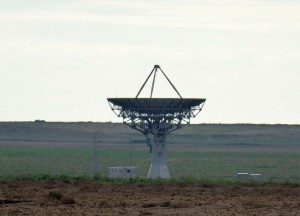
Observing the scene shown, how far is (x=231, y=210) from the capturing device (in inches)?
2293

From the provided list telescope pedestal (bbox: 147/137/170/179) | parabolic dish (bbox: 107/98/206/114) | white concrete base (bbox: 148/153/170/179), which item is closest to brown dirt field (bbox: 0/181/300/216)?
parabolic dish (bbox: 107/98/206/114)

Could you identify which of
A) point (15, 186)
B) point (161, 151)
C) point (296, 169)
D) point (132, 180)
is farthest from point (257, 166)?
point (15, 186)

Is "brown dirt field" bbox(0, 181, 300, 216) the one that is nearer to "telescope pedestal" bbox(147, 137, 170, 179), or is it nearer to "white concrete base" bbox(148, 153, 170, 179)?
"white concrete base" bbox(148, 153, 170, 179)

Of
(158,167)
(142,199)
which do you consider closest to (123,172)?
(158,167)

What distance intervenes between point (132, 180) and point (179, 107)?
422 inches

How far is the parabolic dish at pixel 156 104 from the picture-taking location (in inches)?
3519

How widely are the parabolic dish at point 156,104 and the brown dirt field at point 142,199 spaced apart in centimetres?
1250

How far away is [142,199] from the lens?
65.8m

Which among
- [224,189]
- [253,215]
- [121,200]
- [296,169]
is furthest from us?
[296,169]

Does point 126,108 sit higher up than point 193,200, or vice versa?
point 126,108

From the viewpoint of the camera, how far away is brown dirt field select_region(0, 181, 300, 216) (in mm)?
57594

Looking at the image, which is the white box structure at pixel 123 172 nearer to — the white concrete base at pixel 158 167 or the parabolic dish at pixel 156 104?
the white concrete base at pixel 158 167

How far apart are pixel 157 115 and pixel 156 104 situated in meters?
1.25

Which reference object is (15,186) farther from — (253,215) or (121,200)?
(253,215)
